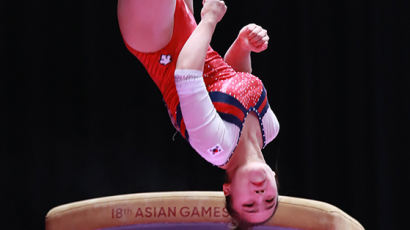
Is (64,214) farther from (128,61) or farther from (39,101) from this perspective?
(128,61)

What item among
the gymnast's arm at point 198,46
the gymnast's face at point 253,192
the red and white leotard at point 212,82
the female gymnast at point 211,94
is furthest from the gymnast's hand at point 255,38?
Answer: the gymnast's face at point 253,192

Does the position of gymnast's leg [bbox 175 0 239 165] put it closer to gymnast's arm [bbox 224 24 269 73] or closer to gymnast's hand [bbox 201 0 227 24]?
gymnast's hand [bbox 201 0 227 24]

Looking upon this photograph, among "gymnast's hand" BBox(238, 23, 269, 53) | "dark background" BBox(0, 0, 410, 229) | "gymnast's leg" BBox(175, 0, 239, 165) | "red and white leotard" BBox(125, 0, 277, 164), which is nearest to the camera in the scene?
"gymnast's leg" BBox(175, 0, 239, 165)

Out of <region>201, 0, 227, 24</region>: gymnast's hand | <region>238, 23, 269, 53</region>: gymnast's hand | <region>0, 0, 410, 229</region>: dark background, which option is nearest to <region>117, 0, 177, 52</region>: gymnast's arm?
<region>201, 0, 227, 24</region>: gymnast's hand

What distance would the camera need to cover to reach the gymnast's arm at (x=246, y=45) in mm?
1689

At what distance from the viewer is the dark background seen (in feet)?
9.12

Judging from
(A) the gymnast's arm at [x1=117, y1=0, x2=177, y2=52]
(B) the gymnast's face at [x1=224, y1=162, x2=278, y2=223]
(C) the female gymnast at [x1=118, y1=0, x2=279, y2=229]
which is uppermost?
(A) the gymnast's arm at [x1=117, y1=0, x2=177, y2=52]

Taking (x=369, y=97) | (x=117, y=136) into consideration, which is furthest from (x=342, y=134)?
(x=117, y=136)

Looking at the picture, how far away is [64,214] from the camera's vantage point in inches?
89.0

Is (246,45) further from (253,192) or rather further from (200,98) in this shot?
(253,192)

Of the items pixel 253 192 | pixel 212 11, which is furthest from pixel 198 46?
pixel 253 192

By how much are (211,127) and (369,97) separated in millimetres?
1780

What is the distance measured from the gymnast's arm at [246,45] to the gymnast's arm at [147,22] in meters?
0.28

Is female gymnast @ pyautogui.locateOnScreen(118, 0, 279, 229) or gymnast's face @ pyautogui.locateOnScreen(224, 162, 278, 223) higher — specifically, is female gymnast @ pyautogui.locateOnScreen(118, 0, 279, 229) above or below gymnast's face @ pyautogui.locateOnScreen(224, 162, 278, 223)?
above
